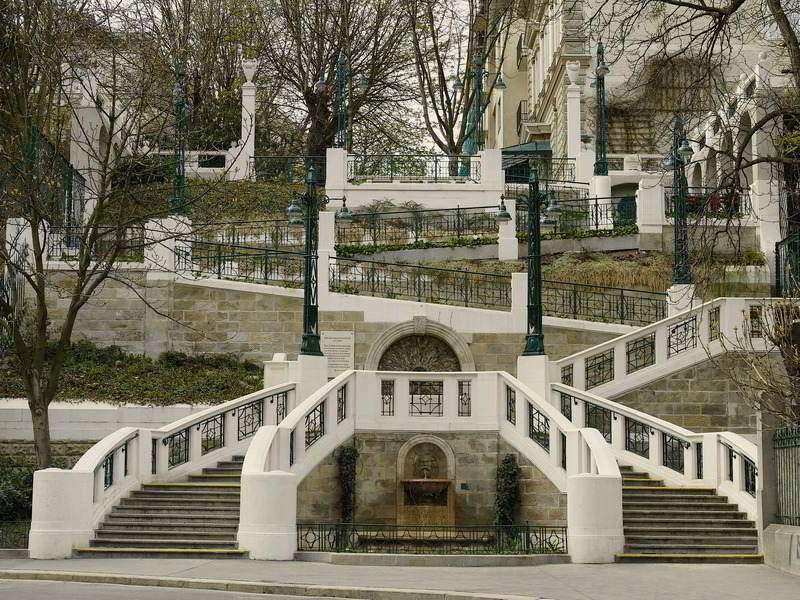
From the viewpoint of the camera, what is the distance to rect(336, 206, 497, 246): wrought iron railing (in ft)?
113

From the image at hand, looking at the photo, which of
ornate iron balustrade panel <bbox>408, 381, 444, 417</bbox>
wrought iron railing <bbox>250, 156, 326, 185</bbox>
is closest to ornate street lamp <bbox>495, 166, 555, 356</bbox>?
ornate iron balustrade panel <bbox>408, 381, 444, 417</bbox>

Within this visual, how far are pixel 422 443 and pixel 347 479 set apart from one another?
145 centimetres

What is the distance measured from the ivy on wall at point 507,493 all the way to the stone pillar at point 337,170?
700 inches

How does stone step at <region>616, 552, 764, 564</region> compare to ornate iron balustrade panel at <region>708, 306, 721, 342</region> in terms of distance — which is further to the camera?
ornate iron balustrade panel at <region>708, 306, 721, 342</region>

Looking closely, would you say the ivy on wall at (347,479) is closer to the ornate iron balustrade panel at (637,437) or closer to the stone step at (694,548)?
the ornate iron balustrade panel at (637,437)

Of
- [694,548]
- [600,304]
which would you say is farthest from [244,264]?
[694,548]

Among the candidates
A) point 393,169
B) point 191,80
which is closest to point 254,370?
point 393,169

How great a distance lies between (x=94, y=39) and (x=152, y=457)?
14527mm

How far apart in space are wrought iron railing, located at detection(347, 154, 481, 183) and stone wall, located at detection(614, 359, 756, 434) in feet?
48.6

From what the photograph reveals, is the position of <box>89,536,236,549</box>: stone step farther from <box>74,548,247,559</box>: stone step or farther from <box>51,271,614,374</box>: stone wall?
<box>51,271,614,374</box>: stone wall

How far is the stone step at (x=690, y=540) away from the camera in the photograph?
744 inches

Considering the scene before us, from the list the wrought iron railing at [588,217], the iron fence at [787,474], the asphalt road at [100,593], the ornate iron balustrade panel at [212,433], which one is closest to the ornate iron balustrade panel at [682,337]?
the iron fence at [787,474]

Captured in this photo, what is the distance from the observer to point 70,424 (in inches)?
1022

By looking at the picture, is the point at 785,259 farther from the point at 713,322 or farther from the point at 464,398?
the point at 464,398
